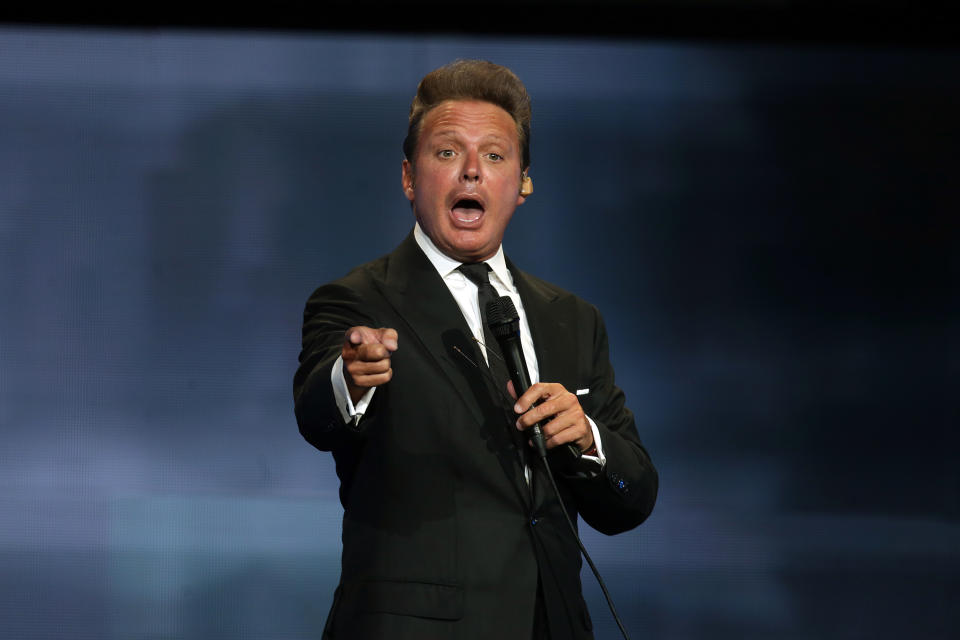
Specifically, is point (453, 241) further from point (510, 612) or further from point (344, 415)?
point (510, 612)

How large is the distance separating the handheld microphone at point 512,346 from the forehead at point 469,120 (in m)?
0.38

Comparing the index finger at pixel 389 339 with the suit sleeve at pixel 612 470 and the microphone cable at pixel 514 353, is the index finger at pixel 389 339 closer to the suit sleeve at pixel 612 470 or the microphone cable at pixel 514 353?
the microphone cable at pixel 514 353

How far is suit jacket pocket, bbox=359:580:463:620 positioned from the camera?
56.7 inches

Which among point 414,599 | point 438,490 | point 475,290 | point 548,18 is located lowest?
point 414,599

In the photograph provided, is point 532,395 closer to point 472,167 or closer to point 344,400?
point 344,400

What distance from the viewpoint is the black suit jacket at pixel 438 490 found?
57.3 inches

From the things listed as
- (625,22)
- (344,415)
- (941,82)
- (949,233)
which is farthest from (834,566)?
(344,415)

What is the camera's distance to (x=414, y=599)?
1446mm

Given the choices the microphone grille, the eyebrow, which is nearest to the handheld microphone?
the microphone grille

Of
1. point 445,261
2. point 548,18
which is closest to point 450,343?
point 445,261

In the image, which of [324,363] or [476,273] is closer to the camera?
[324,363]

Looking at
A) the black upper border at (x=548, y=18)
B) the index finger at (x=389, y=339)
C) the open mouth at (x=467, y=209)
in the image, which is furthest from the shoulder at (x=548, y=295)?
the black upper border at (x=548, y=18)

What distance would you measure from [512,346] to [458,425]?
16 centimetres

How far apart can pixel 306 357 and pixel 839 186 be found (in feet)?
8.29
